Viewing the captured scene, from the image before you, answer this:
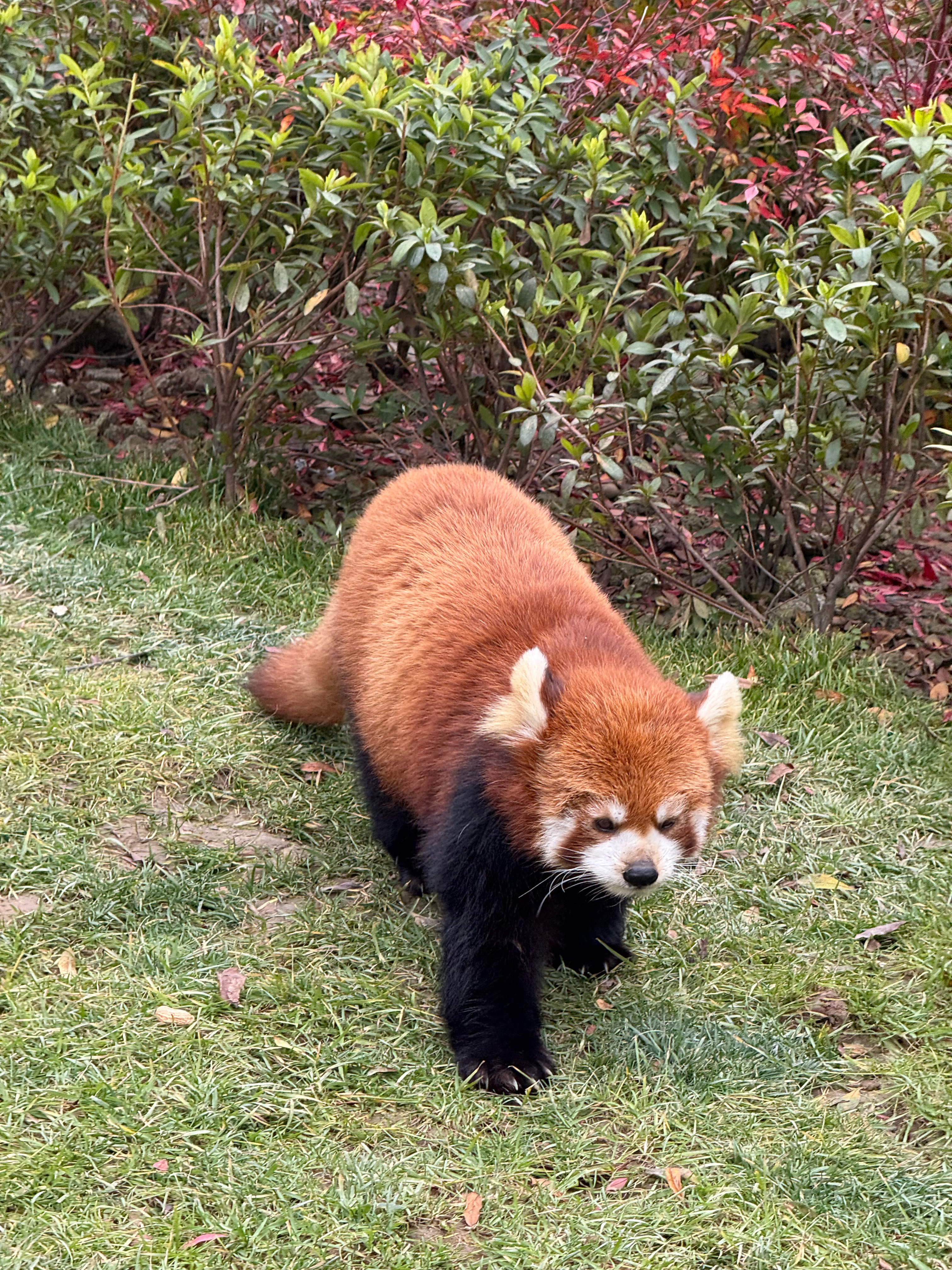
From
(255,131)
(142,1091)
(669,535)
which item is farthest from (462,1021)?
(255,131)

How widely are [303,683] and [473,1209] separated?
6.52 ft

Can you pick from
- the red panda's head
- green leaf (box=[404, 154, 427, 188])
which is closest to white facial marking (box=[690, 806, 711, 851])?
the red panda's head

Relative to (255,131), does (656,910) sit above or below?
below

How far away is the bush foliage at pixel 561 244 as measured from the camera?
4.66m

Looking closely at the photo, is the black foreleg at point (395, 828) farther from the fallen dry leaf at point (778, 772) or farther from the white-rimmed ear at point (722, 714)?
the fallen dry leaf at point (778, 772)

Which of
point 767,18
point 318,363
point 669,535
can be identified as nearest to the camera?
point 767,18

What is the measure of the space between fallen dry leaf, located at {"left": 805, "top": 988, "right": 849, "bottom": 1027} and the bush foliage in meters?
1.86

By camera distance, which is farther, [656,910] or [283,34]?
[283,34]

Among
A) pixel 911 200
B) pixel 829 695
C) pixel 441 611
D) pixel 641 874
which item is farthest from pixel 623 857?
pixel 911 200

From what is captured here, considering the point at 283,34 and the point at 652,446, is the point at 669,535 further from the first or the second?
the point at 283,34

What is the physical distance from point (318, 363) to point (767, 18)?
7.76ft

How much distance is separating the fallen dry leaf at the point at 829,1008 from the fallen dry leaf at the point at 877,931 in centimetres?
25

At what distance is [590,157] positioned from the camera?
15.9 feet

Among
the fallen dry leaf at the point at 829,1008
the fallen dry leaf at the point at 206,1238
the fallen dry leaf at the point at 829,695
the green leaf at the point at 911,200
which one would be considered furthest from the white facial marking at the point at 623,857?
the green leaf at the point at 911,200
